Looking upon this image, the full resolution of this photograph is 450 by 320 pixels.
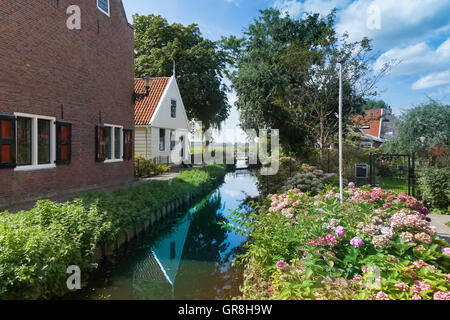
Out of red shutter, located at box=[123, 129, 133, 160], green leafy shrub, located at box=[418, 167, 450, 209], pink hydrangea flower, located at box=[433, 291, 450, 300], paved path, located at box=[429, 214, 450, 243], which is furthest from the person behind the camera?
red shutter, located at box=[123, 129, 133, 160]

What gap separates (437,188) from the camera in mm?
8367

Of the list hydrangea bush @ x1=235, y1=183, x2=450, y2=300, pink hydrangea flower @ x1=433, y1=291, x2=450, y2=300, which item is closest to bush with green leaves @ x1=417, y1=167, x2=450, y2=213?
hydrangea bush @ x1=235, y1=183, x2=450, y2=300

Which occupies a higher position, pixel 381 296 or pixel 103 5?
pixel 103 5

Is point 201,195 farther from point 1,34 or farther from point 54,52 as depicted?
point 1,34

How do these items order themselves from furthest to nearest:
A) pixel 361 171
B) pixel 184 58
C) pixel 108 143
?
pixel 184 58
pixel 108 143
pixel 361 171

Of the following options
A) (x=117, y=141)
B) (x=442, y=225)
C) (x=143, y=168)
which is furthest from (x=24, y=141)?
(x=442, y=225)

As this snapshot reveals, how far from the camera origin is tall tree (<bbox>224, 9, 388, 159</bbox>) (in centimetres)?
1343

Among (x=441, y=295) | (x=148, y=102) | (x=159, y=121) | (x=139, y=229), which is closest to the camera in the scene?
Answer: (x=441, y=295)

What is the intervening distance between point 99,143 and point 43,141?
2431mm

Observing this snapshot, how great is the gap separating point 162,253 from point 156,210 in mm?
2095

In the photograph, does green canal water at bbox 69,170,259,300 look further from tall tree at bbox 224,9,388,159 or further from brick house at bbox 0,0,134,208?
tall tree at bbox 224,9,388,159

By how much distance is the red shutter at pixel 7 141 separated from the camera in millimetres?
6821

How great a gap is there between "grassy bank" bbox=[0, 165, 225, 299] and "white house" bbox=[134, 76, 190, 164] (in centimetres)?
1050

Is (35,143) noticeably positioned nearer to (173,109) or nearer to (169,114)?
(169,114)
